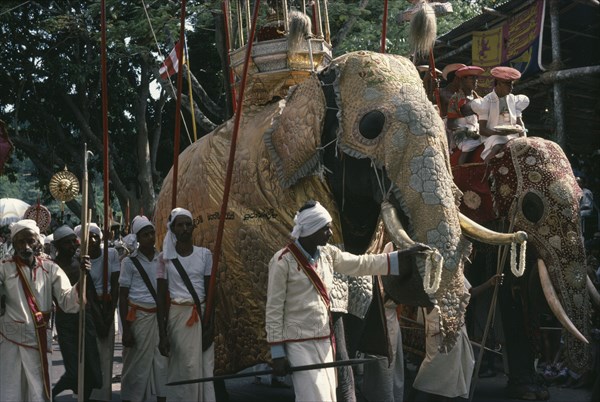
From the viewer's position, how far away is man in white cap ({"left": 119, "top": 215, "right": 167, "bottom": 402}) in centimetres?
830

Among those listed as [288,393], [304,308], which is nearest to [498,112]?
[288,393]

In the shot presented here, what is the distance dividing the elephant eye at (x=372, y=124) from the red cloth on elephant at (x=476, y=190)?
2.50 meters

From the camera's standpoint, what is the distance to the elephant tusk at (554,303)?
28.7ft

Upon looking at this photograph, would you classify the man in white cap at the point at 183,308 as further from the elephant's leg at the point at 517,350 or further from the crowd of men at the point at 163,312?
the elephant's leg at the point at 517,350

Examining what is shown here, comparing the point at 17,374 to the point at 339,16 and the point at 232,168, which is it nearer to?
the point at 232,168

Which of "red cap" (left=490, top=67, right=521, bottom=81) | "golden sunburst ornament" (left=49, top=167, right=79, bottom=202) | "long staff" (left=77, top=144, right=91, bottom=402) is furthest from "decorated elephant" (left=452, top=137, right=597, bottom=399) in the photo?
"golden sunburst ornament" (left=49, top=167, right=79, bottom=202)

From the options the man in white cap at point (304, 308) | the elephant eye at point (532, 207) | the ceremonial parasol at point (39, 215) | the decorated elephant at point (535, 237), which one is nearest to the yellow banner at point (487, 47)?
the decorated elephant at point (535, 237)

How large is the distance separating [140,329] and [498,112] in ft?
11.9

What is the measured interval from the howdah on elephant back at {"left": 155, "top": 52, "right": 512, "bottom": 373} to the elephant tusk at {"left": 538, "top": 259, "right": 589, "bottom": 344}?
1.97m

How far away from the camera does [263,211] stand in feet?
25.5

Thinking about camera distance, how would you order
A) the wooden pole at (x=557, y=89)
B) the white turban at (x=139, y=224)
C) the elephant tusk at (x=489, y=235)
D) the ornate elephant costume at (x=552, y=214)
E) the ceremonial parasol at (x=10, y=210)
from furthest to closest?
the ceremonial parasol at (x=10, y=210) → the wooden pole at (x=557, y=89) → the ornate elephant costume at (x=552, y=214) → the white turban at (x=139, y=224) → the elephant tusk at (x=489, y=235)

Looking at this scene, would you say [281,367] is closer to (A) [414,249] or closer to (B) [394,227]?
(A) [414,249]

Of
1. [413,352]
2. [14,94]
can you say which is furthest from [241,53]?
[14,94]

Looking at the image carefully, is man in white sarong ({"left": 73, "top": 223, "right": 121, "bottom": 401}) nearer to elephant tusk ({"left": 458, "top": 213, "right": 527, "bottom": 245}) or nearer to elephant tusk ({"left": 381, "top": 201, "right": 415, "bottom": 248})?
elephant tusk ({"left": 381, "top": 201, "right": 415, "bottom": 248})
